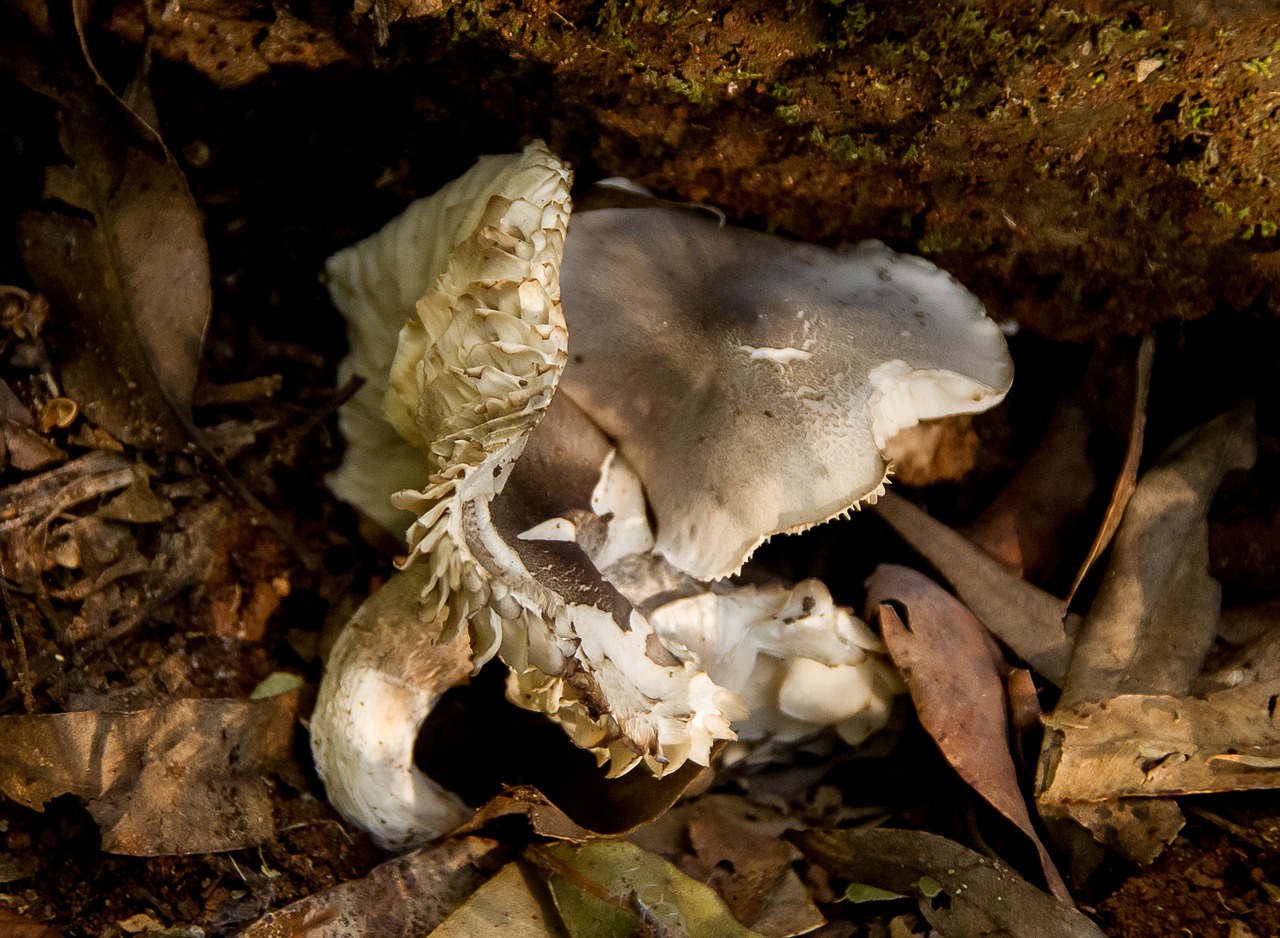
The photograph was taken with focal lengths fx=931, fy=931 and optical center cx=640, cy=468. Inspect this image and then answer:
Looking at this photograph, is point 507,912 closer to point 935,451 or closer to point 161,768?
point 161,768

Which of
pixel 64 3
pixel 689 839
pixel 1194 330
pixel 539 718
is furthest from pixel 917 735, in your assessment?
pixel 64 3

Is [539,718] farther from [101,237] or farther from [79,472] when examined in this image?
[101,237]

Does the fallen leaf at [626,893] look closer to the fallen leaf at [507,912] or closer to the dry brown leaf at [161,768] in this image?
the fallen leaf at [507,912]

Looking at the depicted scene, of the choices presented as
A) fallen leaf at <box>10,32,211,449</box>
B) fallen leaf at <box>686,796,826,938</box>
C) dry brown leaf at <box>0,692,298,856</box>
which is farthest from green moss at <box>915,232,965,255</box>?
dry brown leaf at <box>0,692,298,856</box>

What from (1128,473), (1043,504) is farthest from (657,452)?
(1128,473)

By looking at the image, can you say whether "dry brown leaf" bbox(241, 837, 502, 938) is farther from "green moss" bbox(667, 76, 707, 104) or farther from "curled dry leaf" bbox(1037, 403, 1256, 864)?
"green moss" bbox(667, 76, 707, 104)

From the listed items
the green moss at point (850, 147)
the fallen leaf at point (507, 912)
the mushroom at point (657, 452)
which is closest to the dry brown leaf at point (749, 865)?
the mushroom at point (657, 452)
